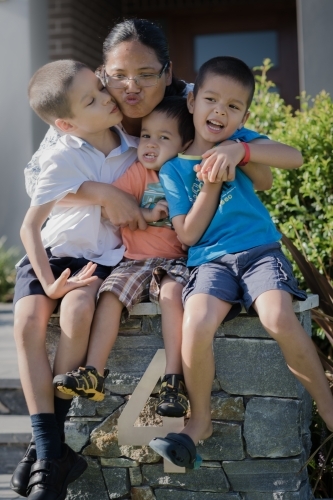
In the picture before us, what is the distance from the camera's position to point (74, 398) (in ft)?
10.3

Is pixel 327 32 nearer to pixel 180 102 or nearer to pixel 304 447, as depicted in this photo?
pixel 180 102

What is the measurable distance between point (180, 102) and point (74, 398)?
4.23 ft

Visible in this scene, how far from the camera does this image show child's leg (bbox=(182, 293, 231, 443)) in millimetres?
2695

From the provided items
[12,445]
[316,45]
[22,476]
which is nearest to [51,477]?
[22,476]

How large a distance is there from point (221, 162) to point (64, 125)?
28.2 inches

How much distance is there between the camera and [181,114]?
3.09 m

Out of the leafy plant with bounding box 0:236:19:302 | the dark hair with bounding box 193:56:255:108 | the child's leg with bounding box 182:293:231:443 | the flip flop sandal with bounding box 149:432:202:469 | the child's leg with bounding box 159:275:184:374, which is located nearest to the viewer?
the flip flop sandal with bounding box 149:432:202:469

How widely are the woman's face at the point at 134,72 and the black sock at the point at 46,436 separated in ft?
4.17

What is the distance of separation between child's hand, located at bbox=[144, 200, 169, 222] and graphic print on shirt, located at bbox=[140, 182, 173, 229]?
3 centimetres

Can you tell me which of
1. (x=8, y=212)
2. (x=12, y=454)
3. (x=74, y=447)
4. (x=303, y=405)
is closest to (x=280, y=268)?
(x=303, y=405)

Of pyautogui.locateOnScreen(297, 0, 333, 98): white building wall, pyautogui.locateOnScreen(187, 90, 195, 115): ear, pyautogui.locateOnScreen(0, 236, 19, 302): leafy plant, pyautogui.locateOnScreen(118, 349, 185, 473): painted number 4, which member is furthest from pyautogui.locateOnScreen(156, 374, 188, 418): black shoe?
pyautogui.locateOnScreen(0, 236, 19, 302): leafy plant

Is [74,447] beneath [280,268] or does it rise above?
beneath

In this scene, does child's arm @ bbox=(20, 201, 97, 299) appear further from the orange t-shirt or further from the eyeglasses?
the eyeglasses

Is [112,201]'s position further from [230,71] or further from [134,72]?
→ [230,71]
